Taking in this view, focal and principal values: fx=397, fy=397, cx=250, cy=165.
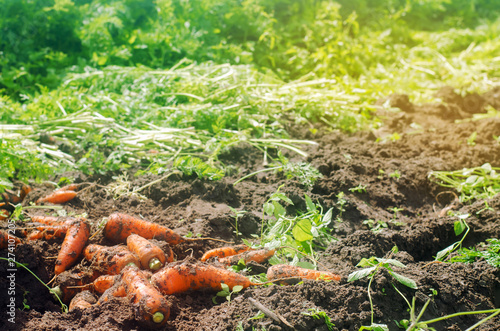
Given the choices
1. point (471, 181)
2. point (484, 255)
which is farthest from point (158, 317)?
point (471, 181)

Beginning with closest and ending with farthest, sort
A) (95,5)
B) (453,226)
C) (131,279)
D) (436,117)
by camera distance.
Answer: (131,279)
(453,226)
(436,117)
(95,5)

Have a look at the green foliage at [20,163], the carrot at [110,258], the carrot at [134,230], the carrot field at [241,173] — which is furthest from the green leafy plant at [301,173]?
the green foliage at [20,163]

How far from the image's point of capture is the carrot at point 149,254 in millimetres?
2443

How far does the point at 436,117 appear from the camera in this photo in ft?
17.3

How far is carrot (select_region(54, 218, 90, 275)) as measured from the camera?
8.37ft

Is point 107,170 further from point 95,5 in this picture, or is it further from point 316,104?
point 95,5

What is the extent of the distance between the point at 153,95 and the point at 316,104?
2046mm

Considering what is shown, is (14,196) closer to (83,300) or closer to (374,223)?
(83,300)

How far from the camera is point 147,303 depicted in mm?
2031

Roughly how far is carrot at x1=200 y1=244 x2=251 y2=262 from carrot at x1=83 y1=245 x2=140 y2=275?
45 cm

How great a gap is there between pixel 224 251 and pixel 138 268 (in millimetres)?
576

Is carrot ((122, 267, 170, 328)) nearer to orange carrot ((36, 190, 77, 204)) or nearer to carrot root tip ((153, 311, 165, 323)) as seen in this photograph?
carrot root tip ((153, 311, 165, 323))

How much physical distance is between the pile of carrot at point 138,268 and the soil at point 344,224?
83 millimetres

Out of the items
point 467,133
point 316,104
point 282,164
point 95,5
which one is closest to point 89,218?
point 282,164
